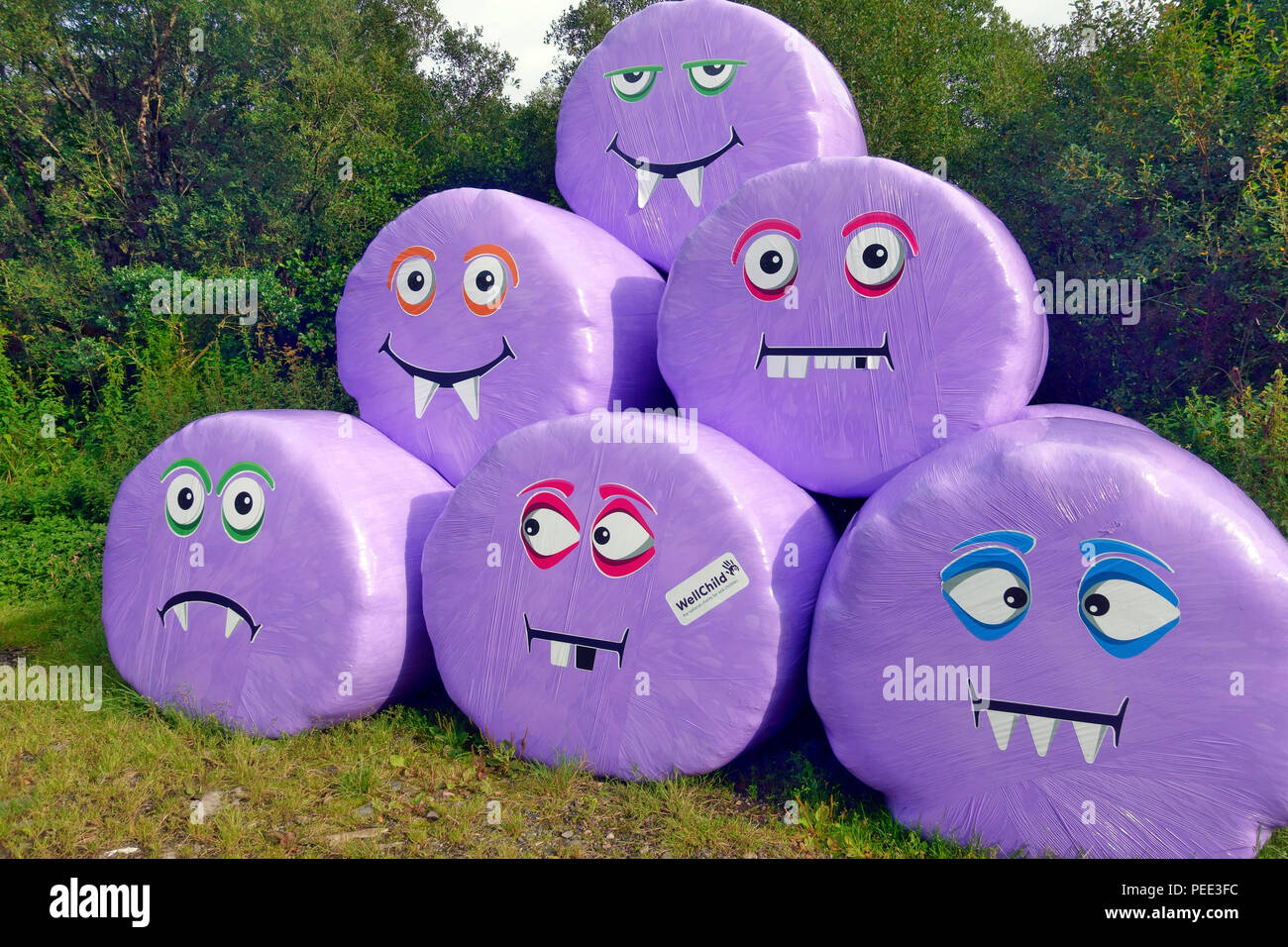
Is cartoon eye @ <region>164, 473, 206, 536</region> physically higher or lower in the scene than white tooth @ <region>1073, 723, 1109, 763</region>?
higher

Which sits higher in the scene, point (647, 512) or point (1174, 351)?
point (1174, 351)

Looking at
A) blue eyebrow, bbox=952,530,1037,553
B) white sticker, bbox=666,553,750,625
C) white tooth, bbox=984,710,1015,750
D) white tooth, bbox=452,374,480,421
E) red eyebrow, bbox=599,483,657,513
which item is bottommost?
white tooth, bbox=984,710,1015,750

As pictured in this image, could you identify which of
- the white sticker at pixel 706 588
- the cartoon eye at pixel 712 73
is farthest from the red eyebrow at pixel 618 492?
the cartoon eye at pixel 712 73

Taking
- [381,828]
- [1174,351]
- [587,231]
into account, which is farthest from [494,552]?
[1174,351]

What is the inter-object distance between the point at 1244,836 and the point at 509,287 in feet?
11.8

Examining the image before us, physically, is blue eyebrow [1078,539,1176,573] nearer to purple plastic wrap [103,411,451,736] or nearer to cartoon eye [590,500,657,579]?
cartoon eye [590,500,657,579]

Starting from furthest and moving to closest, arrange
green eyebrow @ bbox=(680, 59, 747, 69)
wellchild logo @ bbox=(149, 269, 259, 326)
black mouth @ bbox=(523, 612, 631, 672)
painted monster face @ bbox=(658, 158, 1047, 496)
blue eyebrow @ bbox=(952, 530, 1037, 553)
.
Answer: wellchild logo @ bbox=(149, 269, 259, 326) < green eyebrow @ bbox=(680, 59, 747, 69) < black mouth @ bbox=(523, 612, 631, 672) < painted monster face @ bbox=(658, 158, 1047, 496) < blue eyebrow @ bbox=(952, 530, 1037, 553)

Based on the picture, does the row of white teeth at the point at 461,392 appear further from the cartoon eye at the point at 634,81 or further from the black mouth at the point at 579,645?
the cartoon eye at the point at 634,81

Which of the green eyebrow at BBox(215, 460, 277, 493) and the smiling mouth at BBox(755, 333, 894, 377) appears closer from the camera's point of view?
the smiling mouth at BBox(755, 333, 894, 377)

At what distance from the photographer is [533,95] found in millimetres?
10664

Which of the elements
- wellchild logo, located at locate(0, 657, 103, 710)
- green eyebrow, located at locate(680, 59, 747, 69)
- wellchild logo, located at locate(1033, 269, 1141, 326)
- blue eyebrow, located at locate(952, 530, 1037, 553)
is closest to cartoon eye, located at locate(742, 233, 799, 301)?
blue eyebrow, located at locate(952, 530, 1037, 553)

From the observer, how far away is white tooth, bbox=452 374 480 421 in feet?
15.5

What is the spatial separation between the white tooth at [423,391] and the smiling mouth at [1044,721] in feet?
9.50

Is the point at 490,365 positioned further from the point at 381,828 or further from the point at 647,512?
the point at 381,828
